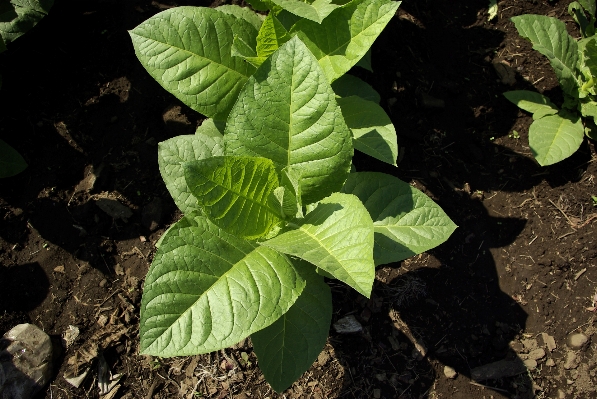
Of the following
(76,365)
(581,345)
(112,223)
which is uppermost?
(112,223)

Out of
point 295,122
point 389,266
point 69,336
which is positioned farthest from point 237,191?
point 69,336

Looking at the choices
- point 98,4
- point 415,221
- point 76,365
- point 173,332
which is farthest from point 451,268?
point 98,4

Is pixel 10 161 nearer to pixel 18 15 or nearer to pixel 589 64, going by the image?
pixel 18 15

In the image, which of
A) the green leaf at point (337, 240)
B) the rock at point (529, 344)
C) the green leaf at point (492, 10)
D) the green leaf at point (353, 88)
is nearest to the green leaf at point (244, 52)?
the green leaf at point (337, 240)

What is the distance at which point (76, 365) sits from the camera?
2.65 metres

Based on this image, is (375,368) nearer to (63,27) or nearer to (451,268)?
(451,268)

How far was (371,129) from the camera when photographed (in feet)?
7.55

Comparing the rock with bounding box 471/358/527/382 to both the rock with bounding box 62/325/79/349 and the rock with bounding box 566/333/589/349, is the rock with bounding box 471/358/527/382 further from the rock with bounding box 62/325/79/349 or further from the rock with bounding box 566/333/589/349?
the rock with bounding box 62/325/79/349

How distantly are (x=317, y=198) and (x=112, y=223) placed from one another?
1.64m

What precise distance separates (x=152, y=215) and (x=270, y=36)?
1463 millimetres

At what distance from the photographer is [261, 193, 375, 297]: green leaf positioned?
4.80ft

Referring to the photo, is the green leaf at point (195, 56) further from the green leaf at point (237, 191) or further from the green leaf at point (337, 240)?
the green leaf at point (337, 240)

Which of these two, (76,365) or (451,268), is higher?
(76,365)

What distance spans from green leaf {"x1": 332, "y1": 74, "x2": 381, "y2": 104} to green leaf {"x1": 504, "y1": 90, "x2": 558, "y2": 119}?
3.54ft
